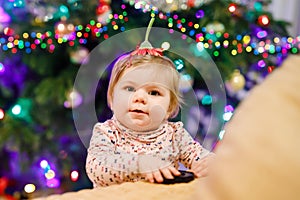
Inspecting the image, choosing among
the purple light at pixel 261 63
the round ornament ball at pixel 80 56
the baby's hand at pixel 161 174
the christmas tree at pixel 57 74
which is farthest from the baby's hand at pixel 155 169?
the purple light at pixel 261 63

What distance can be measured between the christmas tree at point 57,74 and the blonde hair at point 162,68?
0.40m

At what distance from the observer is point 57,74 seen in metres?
1.76

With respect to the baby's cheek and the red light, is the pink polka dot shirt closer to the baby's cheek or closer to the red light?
the baby's cheek

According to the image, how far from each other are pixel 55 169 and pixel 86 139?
50 centimetres

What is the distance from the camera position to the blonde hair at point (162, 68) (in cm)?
120

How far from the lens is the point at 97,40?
1.79 meters

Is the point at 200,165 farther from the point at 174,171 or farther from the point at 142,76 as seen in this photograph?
the point at 142,76

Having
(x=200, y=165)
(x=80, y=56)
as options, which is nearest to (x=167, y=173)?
(x=200, y=165)

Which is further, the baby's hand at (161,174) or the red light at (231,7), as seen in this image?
the red light at (231,7)

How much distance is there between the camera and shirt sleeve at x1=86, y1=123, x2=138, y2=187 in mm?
1091

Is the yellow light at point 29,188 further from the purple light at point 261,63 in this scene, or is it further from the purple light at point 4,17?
the purple light at point 261,63

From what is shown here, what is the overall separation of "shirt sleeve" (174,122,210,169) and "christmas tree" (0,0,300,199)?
1.37ft

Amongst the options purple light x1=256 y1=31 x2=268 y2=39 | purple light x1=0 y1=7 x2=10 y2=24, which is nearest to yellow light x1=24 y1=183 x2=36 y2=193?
purple light x1=0 y1=7 x2=10 y2=24

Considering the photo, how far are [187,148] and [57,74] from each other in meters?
0.72
